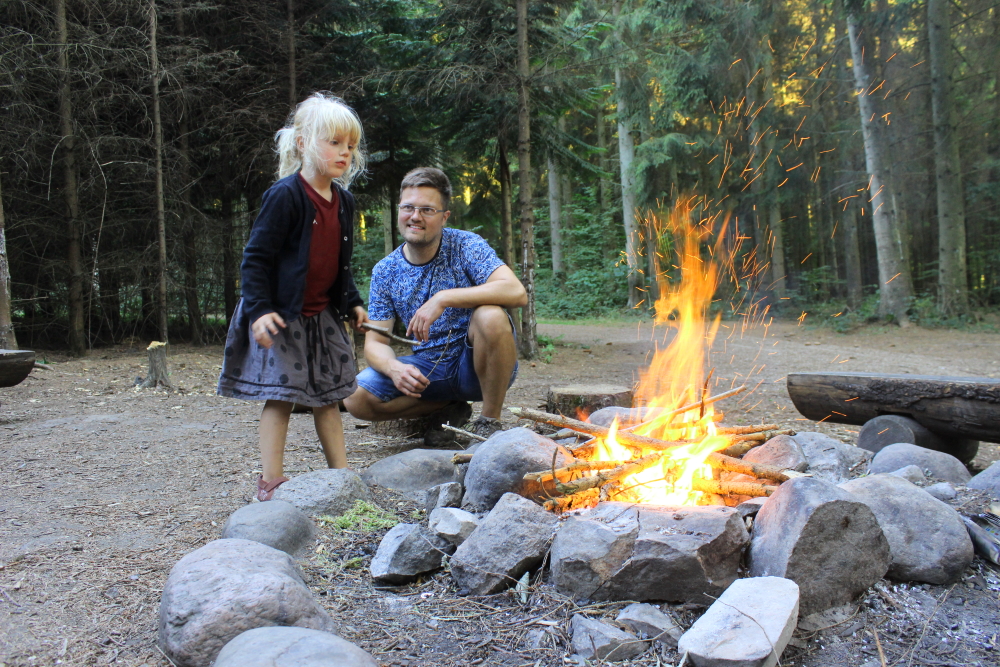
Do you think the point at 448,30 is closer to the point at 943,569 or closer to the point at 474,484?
the point at 474,484

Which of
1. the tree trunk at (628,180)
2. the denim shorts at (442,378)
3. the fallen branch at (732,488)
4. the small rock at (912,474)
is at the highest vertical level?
the tree trunk at (628,180)

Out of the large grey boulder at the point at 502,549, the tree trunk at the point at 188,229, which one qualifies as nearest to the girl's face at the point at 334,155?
the large grey boulder at the point at 502,549

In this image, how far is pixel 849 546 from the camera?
1926mm

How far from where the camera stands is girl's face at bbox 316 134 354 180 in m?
2.74

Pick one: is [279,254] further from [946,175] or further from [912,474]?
[946,175]

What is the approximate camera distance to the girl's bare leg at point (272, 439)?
2814 mm

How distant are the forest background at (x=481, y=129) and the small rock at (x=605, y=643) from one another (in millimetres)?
7592

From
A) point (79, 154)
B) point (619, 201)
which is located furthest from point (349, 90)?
point (619, 201)

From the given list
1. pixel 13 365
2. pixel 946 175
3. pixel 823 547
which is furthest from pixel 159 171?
pixel 946 175

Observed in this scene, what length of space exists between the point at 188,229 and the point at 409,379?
30.0ft

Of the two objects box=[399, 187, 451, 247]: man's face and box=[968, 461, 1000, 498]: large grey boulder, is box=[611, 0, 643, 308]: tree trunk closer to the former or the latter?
box=[399, 187, 451, 247]: man's face

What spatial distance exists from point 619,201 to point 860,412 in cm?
2054

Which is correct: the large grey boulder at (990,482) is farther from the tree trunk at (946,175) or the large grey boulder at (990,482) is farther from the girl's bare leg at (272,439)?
the tree trunk at (946,175)

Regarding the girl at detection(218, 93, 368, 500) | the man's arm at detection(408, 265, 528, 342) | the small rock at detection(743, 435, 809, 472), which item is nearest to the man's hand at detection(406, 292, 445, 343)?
the man's arm at detection(408, 265, 528, 342)
